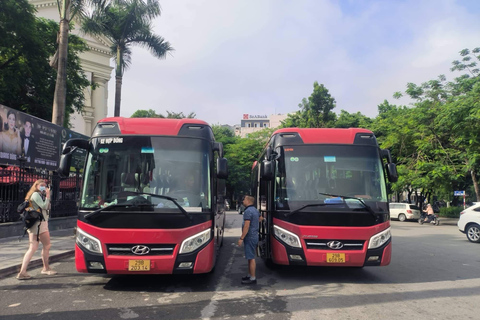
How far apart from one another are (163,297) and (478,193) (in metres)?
26.9

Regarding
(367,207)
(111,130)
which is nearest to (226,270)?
(367,207)

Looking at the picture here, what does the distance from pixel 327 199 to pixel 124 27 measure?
1654cm

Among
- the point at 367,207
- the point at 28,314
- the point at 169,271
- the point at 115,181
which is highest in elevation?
the point at 115,181

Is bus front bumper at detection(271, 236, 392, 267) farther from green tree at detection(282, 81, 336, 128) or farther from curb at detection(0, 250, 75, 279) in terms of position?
green tree at detection(282, 81, 336, 128)

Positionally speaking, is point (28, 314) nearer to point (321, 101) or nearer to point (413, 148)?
point (413, 148)

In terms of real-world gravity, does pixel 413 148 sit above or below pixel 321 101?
below

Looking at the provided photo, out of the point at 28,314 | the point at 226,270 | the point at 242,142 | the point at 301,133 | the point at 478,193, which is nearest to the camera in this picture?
the point at 28,314

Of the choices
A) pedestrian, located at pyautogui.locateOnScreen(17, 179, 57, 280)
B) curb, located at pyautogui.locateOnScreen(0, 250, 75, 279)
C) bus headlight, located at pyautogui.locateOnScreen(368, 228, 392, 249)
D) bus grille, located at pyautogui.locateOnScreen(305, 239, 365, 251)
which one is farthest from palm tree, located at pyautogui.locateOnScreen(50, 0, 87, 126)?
bus headlight, located at pyautogui.locateOnScreen(368, 228, 392, 249)

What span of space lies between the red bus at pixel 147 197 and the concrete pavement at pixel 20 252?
8.89ft

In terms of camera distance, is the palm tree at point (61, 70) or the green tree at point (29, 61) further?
the green tree at point (29, 61)

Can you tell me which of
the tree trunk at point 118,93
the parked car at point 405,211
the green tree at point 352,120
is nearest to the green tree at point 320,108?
the green tree at point 352,120

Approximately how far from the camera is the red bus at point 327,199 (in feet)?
22.2

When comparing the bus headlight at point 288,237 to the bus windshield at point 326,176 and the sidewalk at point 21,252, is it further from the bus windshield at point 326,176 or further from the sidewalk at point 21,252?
the sidewalk at point 21,252

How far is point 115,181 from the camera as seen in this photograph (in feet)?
20.6
